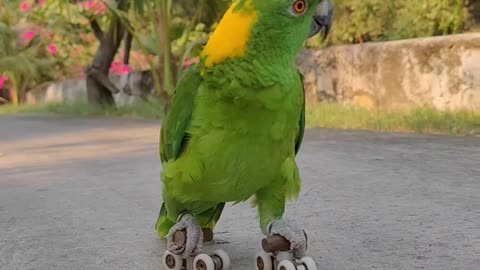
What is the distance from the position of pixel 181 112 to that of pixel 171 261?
465 mm

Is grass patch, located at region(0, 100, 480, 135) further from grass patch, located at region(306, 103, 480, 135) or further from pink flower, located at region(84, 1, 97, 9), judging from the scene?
pink flower, located at region(84, 1, 97, 9)

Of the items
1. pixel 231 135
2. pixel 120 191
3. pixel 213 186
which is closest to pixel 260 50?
pixel 231 135

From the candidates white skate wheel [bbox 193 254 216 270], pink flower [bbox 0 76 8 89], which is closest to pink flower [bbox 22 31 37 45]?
pink flower [bbox 0 76 8 89]

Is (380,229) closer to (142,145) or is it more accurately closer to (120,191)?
(120,191)

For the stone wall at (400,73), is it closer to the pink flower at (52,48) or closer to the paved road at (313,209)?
the paved road at (313,209)

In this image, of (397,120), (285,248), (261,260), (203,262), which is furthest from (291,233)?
(397,120)

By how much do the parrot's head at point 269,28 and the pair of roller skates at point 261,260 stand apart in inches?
21.3

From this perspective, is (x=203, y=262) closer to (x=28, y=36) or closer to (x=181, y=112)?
(x=181, y=112)

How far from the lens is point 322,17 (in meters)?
1.69

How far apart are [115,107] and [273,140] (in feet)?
34.4

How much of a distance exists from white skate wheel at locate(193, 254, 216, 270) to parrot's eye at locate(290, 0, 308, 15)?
29.7 inches

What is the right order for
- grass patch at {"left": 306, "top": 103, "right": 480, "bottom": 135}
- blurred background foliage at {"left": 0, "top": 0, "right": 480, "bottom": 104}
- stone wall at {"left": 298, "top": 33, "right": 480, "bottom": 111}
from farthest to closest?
blurred background foliage at {"left": 0, "top": 0, "right": 480, "bottom": 104} → stone wall at {"left": 298, "top": 33, "right": 480, "bottom": 111} → grass patch at {"left": 306, "top": 103, "right": 480, "bottom": 135}

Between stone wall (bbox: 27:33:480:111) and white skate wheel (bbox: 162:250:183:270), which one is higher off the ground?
stone wall (bbox: 27:33:480:111)

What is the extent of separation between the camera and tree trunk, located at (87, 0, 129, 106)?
11.9 metres
